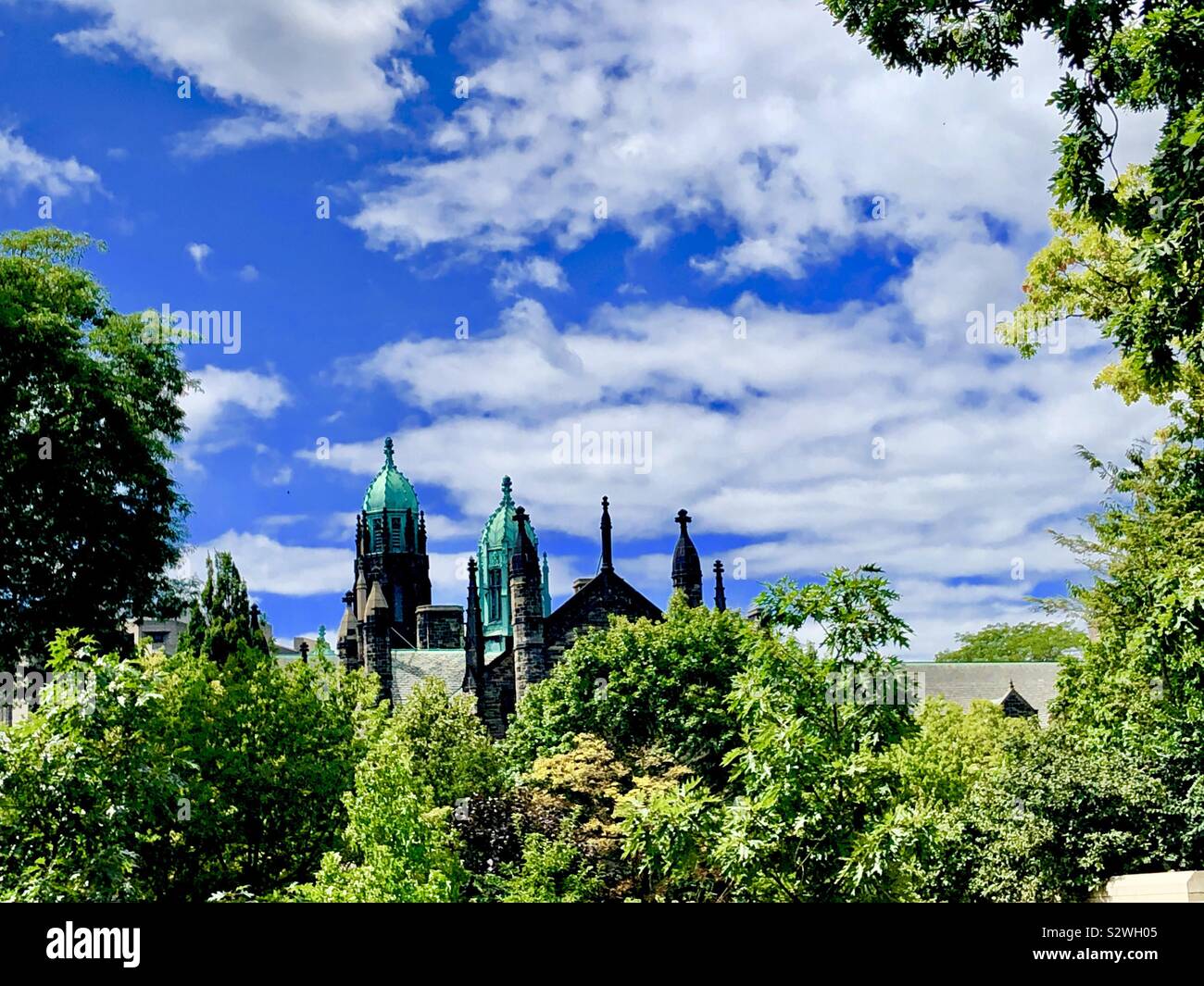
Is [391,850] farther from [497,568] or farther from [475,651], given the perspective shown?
[497,568]

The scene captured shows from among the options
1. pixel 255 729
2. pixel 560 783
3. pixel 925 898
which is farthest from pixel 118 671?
pixel 560 783

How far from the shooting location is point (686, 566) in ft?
193

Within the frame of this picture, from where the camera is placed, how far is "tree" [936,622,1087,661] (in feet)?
311

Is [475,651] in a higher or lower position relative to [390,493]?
lower

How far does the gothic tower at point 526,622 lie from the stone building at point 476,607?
45 mm

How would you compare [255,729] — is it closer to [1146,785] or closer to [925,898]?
[925,898]

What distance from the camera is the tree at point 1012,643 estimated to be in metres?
94.7

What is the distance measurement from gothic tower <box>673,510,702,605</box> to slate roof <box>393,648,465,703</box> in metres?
A: 18.9

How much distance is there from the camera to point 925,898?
19172mm

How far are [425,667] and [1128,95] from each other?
6528 centimetres

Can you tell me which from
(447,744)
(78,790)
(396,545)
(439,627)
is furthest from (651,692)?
(396,545)

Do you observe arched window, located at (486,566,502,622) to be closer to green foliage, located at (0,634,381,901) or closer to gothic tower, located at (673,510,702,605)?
gothic tower, located at (673,510,702,605)

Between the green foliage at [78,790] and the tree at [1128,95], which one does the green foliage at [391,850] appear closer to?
the green foliage at [78,790]

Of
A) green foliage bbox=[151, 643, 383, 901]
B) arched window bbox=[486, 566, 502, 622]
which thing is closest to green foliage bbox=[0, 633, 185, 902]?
green foliage bbox=[151, 643, 383, 901]
